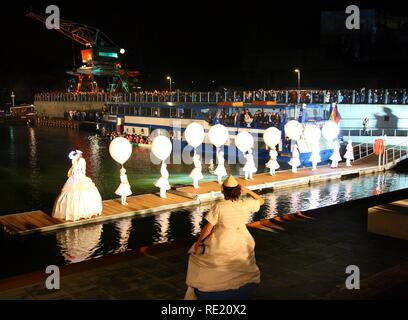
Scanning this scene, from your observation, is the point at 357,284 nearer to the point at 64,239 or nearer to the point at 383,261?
the point at 383,261

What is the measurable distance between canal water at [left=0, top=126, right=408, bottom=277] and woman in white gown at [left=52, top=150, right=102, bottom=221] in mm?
476

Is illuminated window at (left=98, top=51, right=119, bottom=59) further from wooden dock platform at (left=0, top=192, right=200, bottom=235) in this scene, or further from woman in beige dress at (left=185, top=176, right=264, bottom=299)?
woman in beige dress at (left=185, top=176, right=264, bottom=299)

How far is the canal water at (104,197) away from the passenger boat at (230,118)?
239 centimetres

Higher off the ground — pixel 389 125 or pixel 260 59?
pixel 260 59

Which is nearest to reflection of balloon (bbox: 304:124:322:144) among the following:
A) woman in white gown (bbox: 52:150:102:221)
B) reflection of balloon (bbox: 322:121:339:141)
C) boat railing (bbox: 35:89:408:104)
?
reflection of balloon (bbox: 322:121:339:141)

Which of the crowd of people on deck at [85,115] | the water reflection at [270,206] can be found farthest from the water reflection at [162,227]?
the crowd of people on deck at [85,115]

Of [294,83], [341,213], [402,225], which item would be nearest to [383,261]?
[402,225]

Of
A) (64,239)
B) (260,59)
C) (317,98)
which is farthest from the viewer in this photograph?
(260,59)

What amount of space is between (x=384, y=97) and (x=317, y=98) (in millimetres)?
4961

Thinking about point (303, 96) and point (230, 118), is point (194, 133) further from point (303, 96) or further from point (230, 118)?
point (303, 96)

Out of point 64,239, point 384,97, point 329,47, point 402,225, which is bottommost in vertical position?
point 64,239

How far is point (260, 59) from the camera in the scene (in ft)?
246

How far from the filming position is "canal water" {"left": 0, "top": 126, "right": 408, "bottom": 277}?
1099 centimetres

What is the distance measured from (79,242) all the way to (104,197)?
5.70 m
